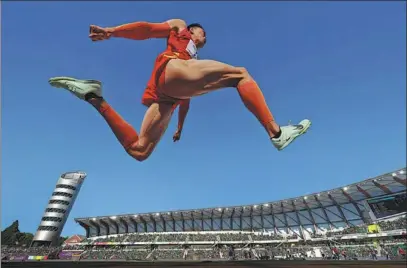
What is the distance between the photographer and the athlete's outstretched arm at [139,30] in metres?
4.53

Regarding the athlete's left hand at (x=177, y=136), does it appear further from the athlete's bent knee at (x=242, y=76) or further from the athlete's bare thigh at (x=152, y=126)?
the athlete's bent knee at (x=242, y=76)

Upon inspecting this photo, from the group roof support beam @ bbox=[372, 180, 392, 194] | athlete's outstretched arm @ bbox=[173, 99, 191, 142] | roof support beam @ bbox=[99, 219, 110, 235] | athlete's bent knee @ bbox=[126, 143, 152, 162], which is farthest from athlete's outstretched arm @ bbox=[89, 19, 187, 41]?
roof support beam @ bbox=[99, 219, 110, 235]

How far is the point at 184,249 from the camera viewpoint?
5619 centimetres

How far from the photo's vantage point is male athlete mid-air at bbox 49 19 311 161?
414 cm

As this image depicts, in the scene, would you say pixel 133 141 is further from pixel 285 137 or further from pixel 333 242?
pixel 333 242

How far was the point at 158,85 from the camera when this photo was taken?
4.57 metres

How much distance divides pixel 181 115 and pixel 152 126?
910 millimetres

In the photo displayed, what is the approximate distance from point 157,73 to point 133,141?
1.36 m

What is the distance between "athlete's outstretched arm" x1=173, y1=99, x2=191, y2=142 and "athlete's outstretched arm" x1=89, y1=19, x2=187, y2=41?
49.4 inches

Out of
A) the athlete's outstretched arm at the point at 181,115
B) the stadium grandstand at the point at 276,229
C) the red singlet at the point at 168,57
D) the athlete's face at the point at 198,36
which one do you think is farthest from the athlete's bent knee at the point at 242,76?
the stadium grandstand at the point at 276,229

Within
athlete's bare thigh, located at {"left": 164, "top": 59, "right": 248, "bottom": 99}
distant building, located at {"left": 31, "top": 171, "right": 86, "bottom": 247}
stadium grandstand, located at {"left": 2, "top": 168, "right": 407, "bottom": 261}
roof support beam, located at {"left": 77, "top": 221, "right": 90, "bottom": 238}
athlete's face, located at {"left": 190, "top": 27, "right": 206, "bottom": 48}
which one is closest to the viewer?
athlete's bare thigh, located at {"left": 164, "top": 59, "right": 248, "bottom": 99}

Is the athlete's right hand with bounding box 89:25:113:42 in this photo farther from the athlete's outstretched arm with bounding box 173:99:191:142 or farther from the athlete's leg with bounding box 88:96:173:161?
the athlete's outstretched arm with bounding box 173:99:191:142

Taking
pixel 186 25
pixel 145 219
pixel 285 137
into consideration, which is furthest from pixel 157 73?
pixel 145 219

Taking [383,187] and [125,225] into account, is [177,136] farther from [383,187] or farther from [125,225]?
[125,225]
